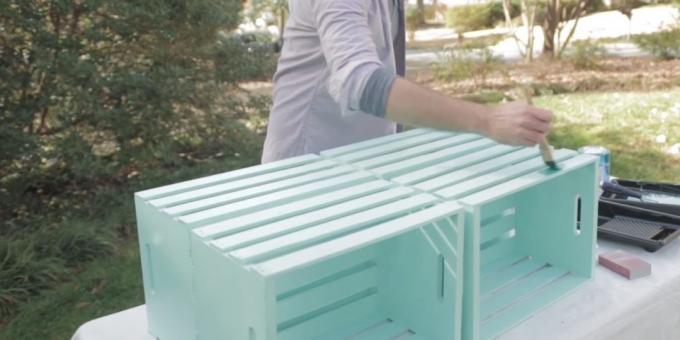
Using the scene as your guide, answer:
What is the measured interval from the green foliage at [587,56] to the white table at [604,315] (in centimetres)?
743

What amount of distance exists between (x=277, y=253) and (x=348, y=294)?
314 mm

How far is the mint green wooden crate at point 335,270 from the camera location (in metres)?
0.90

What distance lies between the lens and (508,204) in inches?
58.0

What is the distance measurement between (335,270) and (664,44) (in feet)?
28.0

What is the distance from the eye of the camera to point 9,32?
12.4ft

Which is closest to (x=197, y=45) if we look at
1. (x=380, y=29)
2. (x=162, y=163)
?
(x=162, y=163)

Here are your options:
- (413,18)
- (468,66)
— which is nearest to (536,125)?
(468,66)

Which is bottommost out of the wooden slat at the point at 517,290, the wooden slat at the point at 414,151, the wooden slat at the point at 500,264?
the wooden slat at the point at 517,290

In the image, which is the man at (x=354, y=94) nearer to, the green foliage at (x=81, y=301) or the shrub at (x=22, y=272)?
A: the green foliage at (x=81, y=301)

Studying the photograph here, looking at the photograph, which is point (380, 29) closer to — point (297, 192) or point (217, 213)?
point (297, 192)

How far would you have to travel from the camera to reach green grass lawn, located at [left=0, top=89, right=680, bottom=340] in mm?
3199

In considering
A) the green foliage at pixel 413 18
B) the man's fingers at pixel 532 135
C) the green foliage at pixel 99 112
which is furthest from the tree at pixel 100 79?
the green foliage at pixel 413 18

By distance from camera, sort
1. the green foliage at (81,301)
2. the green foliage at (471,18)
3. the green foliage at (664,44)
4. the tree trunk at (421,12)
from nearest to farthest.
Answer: the green foliage at (81,301), the green foliage at (664,44), the green foliage at (471,18), the tree trunk at (421,12)

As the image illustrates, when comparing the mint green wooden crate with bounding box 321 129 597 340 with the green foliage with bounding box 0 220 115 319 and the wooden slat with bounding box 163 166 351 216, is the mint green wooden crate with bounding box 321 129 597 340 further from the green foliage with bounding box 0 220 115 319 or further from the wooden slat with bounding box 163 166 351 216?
the green foliage with bounding box 0 220 115 319
